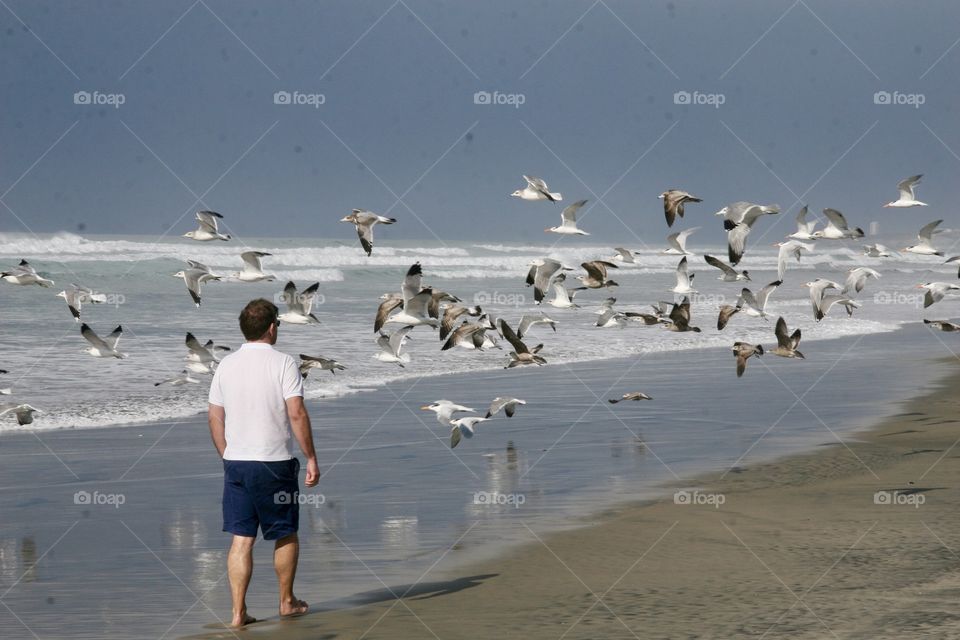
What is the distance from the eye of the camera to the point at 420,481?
41.4 ft

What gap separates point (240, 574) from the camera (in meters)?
7.70

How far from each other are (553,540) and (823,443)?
19.3 feet

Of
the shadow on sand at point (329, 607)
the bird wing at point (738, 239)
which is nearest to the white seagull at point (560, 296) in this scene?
the bird wing at point (738, 239)

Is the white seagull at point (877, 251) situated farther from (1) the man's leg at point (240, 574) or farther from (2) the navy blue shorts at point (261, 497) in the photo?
(1) the man's leg at point (240, 574)

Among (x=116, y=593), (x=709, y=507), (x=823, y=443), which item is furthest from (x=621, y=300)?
(x=116, y=593)

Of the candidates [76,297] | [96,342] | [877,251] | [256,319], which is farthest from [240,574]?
[877,251]

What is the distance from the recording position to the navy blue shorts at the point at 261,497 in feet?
25.2

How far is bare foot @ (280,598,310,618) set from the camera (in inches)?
312

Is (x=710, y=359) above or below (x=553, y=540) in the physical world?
above

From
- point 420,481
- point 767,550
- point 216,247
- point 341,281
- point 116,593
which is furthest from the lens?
point 216,247

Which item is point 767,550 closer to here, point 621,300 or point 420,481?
point 420,481

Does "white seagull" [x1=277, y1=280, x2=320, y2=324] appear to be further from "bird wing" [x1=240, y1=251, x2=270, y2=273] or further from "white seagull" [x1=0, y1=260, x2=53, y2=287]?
"white seagull" [x1=0, y1=260, x2=53, y2=287]

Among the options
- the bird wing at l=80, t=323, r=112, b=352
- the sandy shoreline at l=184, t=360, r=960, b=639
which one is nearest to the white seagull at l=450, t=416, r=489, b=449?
the sandy shoreline at l=184, t=360, r=960, b=639

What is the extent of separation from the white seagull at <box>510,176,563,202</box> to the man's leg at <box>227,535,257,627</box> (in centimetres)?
1076
